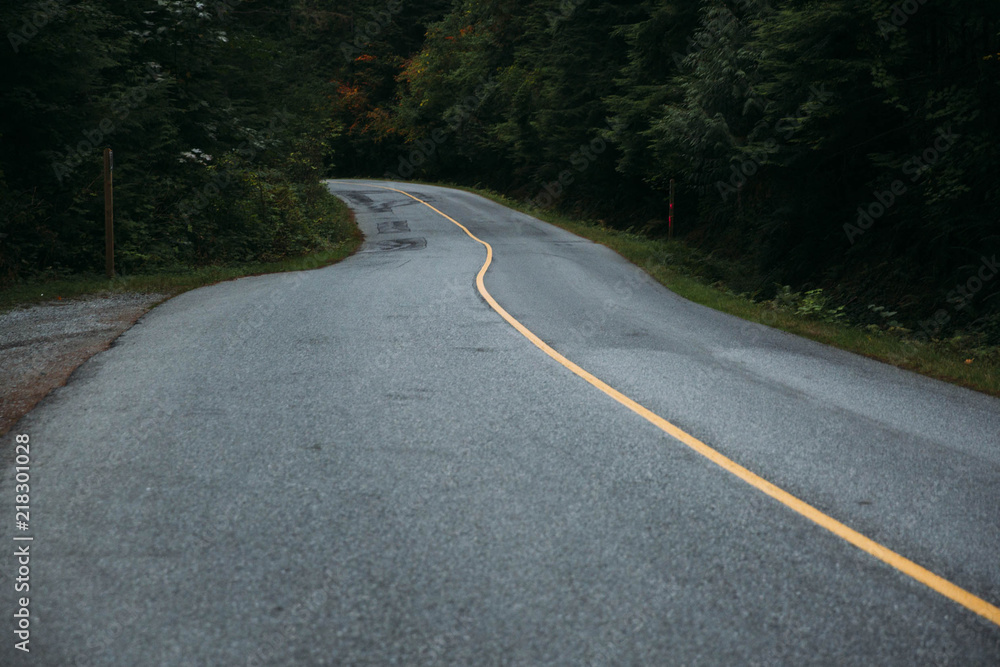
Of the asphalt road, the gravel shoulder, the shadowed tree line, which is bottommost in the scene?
the gravel shoulder

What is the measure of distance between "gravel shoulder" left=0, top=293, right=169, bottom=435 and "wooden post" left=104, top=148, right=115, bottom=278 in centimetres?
195

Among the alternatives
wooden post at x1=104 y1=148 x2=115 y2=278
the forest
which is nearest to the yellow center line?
the forest

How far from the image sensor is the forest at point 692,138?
487 inches

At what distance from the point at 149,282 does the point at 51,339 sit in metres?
4.87

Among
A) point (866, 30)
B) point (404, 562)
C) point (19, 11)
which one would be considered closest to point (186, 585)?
point (404, 562)

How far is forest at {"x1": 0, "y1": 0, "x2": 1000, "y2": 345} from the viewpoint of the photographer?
12.4 metres

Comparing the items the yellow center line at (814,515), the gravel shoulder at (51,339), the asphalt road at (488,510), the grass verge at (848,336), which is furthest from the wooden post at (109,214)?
the grass verge at (848,336)

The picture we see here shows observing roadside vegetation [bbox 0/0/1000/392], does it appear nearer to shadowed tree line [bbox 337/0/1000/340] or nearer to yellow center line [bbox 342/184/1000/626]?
shadowed tree line [bbox 337/0/1000/340]

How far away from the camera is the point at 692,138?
19.0m

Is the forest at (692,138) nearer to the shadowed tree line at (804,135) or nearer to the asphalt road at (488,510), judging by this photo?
the shadowed tree line at (804,135)

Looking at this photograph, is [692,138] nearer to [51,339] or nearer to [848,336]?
[848,336]

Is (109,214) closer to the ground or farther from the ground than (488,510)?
closer to the ground

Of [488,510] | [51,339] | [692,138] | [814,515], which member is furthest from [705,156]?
[488,510]

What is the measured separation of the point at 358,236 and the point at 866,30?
16.8m
